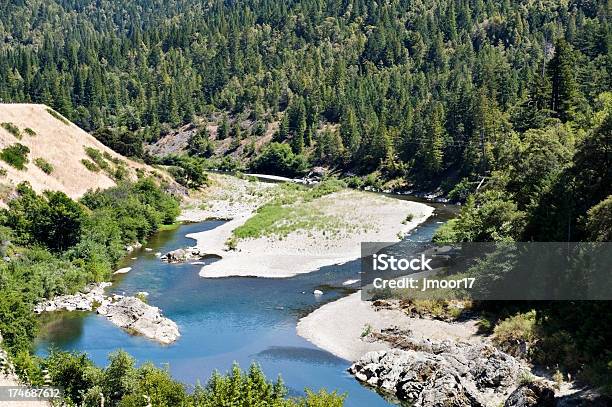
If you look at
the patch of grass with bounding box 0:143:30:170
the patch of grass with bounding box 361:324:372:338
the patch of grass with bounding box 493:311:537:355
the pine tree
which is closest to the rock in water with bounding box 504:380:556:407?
the patch of grass with bounding box 493:311:537:355

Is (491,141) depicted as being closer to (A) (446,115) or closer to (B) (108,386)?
(A) (446,115)

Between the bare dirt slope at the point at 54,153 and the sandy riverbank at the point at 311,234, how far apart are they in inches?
644

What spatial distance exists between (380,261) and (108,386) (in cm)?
4258

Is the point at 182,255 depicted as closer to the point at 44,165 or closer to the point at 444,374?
the point at 44,165

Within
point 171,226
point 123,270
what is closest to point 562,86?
point 171,226

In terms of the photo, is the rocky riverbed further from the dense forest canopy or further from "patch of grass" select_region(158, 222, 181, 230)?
"patch of grass" select_region(158, 222, 181, 230)

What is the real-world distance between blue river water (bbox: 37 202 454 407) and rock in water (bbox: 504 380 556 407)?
771 cm

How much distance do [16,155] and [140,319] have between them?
49569 millimetres

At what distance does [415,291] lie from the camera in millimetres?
58219

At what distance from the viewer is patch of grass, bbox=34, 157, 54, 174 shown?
96.4 m

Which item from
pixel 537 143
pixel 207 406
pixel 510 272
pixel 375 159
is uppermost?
pixel 537 143

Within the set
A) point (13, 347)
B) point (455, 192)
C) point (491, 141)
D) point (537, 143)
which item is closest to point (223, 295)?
point (13, 347)

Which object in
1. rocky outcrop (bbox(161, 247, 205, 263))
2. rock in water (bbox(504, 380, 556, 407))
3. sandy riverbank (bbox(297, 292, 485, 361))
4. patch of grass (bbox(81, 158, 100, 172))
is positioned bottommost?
rocky outcrop (bbox(161, 247, 205, 263))

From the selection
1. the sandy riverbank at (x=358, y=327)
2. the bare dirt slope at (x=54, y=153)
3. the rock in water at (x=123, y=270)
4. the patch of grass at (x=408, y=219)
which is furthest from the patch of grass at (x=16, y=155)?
the sandy riverbank at (x=358, y=327)
